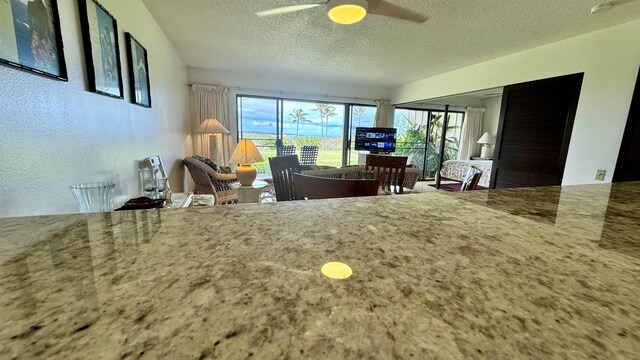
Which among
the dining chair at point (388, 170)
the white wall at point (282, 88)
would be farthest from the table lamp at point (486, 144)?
the dining chair at point (388, 170)

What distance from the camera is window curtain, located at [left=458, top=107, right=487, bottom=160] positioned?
680 centimetres

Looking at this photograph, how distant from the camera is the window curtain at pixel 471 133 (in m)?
6.80

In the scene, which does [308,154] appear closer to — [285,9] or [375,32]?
[375,32]

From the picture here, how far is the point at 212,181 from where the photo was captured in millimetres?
3406

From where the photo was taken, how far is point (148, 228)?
0.62m

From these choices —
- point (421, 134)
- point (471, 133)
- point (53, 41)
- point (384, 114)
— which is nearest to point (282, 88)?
point (384, 114)

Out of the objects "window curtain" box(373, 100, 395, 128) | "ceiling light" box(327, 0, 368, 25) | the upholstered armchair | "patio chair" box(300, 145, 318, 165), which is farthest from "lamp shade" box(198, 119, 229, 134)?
"window curtain" box(373, 100, 395, 128)

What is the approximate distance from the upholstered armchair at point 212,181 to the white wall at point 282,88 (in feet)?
6.17

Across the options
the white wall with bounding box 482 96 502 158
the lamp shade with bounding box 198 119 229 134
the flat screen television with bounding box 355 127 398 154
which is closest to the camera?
the lamp shade with bounding box 198 119 229 134

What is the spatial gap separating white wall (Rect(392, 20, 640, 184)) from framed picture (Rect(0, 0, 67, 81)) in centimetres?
415

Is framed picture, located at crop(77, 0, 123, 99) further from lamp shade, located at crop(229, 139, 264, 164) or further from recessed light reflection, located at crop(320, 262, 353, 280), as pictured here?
recessed light reflection, located at crop(320, 262, 353, 280)

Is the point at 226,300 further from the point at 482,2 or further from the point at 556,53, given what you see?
the point at 556,53

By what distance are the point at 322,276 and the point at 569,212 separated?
93 centimetres

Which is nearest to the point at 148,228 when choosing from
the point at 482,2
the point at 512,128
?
the point at 482,2
